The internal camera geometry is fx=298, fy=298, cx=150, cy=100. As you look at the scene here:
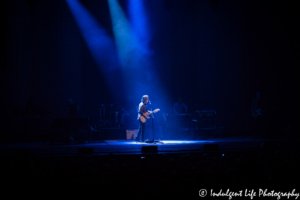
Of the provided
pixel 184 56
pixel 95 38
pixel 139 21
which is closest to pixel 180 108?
pixel 184 56

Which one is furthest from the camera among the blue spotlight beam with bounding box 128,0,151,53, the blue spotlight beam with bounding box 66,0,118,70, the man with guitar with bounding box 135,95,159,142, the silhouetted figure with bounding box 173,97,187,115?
the blue spotlight beam with bounding box 128,0,151,53

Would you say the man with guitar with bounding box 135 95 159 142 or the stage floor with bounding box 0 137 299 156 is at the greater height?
the man with guitar with bounding box 135 95 159 142

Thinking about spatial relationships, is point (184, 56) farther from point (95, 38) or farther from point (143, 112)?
point (143, 112)

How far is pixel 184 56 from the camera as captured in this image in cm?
1293

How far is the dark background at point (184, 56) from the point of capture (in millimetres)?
12094

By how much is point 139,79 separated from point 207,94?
300 cm

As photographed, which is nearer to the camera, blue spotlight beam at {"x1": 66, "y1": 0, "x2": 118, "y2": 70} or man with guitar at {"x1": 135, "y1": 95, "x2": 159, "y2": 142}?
man with guitar at {"x1": 135, "y1": 95, "x2": 159, "y2": 142}

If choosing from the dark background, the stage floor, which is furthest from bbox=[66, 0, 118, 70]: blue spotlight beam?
the stage floor

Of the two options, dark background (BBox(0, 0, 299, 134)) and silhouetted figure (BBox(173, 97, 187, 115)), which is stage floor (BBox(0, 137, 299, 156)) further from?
dark background (BBox(0, 0, 299, 134))

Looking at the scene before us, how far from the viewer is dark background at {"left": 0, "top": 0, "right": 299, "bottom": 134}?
39.7 feet

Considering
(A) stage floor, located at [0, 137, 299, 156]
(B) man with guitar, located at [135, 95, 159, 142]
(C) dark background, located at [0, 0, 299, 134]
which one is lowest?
(A) stage floor, located at [0, 137, 299, 156]

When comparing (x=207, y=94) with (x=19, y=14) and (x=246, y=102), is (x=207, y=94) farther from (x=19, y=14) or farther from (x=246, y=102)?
(x=19, y=14)

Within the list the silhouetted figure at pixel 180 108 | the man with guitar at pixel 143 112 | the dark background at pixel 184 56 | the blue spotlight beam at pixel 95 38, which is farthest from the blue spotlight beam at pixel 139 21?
the man with guitar at pixel 143 112

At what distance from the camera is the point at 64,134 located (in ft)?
32.3
